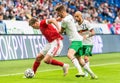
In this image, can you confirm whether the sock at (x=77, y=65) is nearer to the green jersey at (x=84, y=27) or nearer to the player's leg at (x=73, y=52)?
the player's leg at (x=73, y=52)

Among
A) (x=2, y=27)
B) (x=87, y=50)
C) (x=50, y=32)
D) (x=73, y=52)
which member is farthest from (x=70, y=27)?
(x=2, y=27)

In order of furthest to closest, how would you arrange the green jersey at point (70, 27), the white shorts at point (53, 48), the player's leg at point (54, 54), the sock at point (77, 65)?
the white shorts at point (53, 48), the player's leg at point (54, 54), the green jersey at point (70, 27), the sock at point (77, 65)

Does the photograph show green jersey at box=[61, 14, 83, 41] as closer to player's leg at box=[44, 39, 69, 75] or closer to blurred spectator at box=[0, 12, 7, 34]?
player's leg at box=[44, 39, 69, 75]

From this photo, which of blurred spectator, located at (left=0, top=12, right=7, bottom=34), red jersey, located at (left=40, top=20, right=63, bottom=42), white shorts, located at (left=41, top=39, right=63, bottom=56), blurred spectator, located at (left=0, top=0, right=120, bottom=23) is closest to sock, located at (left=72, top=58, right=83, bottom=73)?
white shorts, located at (left=41, top=39, right=63, bottom=56)

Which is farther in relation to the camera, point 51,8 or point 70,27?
point 51,8

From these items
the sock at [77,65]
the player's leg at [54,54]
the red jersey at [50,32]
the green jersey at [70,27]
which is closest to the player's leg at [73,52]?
the sock at [77,65]

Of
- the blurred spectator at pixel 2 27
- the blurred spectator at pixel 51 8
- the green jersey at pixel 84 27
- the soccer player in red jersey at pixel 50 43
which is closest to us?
the soccer player in red jersey at pixel 50 43

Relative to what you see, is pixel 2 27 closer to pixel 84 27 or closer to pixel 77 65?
pixel 84 27

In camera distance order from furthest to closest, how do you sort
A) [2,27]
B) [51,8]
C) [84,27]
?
[51,8]
[2,27]
[84,27]

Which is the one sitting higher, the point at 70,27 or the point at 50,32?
the point at 70,27

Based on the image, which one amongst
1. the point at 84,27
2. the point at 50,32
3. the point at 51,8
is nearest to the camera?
the point at 50,32

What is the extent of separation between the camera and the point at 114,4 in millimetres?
44969

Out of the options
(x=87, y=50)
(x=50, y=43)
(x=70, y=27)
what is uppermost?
(x=70, y=27)

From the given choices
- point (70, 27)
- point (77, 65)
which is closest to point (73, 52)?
point (77, 65)
